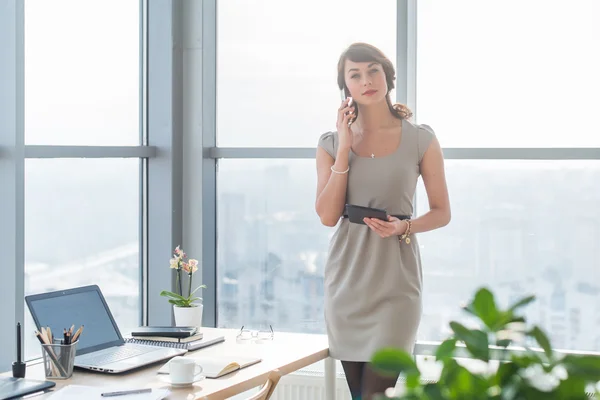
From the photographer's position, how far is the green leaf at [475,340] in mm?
617

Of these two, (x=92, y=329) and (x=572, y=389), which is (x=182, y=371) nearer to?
(x=92, y=329)

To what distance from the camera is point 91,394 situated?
223 centimetres

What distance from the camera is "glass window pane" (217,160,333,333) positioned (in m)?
3.69

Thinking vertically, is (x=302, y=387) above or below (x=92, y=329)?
below

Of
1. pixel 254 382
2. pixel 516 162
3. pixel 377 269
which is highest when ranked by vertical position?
pixel 516 162

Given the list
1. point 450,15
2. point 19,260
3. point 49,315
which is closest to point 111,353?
point 49,315

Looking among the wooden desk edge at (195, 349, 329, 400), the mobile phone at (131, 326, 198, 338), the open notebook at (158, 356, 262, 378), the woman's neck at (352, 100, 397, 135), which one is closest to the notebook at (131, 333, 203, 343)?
the mobile phone at (131, 326, 198, 338)

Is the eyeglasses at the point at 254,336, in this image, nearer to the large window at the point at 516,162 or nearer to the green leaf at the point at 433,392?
the large window at the point at 516,162

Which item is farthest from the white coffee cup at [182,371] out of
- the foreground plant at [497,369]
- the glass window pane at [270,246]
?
the foreground plant at [497,369]

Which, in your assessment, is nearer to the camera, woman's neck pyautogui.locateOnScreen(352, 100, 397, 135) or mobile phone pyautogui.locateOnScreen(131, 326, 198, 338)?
woman's neck pyautogui.locateOnScreen(352, 100, 397, 135)

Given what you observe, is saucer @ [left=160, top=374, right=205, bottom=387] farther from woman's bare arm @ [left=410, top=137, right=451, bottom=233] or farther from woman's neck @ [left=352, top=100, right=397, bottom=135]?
woman's neck @ [left=352, top=100, right=397, bottom=135]

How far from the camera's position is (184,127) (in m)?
3.79

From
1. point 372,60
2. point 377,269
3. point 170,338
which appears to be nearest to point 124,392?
point 170,338

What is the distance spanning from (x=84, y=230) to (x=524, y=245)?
1.81 m
